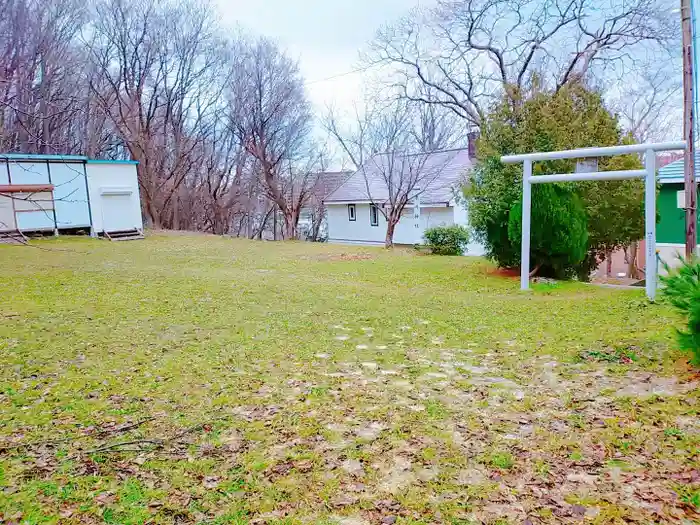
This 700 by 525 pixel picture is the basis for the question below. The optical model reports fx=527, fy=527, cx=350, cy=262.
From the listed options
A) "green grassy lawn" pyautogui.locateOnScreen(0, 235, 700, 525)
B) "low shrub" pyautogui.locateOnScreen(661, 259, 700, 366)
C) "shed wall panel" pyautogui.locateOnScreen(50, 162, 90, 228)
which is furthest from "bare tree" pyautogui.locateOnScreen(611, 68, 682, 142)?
"shed wall panel" pyautogui.locateOnScreen(50, 162, 90, 228)

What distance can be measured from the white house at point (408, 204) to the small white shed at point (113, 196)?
27.7 ft

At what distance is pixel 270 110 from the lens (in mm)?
23375

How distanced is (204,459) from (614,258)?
69.3ft

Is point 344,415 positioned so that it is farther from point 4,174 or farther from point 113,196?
point 113,196

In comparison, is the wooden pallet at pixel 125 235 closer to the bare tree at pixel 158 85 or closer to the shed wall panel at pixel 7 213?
the shed wall panel at pixel 7 213

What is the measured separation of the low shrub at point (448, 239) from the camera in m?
15.6

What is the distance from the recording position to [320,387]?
364cm

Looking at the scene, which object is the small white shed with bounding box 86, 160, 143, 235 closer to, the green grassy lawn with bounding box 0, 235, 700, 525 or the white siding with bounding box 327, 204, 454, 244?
the white siding with bounding box 327, 204, 454, 244

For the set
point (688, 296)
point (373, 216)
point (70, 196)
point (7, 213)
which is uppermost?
point (70, 196)

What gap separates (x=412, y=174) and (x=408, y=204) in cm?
363

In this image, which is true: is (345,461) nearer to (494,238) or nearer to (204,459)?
(204,459)

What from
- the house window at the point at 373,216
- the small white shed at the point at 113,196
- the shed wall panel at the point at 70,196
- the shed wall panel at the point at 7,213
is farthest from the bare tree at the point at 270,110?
the shed wall panel at the point at 7,213

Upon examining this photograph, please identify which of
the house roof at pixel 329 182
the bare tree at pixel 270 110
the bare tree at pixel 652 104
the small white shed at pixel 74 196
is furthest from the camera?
the house roof at pixel 329 182

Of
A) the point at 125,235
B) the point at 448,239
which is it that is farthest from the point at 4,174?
the point at 448,239
